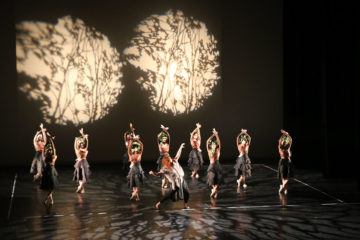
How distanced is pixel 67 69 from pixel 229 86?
4130 millimetres

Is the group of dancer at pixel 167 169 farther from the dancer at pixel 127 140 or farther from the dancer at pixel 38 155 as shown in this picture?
the dancer at pixel 127 140

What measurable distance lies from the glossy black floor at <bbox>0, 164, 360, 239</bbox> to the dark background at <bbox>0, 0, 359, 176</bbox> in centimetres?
209

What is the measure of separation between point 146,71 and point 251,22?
3051 mm

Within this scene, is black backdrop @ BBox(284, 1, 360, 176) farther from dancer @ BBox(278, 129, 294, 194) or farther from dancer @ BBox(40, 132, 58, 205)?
dancer @ BBox(40, 132, 58, 205)

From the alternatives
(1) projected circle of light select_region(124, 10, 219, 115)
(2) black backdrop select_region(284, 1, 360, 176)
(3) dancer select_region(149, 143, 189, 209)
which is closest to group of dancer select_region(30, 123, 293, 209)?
(3) dancer select_region(149, 143, 189, 209)

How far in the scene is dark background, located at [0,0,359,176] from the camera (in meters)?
11.5

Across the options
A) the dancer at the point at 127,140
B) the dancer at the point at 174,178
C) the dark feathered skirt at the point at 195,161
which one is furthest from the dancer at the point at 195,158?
the dancer at the point at 174,178

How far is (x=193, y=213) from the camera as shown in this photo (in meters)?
7.33

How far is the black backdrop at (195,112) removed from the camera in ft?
39.5

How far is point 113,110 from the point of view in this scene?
40.4 feet

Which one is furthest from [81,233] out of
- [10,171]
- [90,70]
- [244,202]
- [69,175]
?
[90,70]

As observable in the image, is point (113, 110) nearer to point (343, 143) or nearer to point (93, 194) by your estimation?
point (93, 194)

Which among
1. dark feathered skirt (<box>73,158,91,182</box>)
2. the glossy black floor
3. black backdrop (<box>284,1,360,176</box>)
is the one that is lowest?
the glossy black floor

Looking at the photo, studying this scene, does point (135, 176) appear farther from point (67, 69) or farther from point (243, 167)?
point (67, 69)
